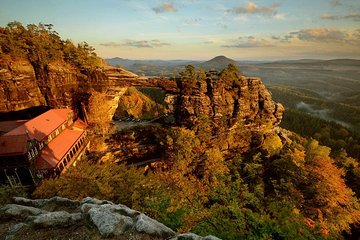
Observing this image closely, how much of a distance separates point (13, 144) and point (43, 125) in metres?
5.76

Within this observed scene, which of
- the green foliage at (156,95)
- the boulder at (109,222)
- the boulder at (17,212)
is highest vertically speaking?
the boulder at (109,222)

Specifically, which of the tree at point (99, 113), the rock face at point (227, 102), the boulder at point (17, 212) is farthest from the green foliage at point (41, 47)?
the boulder at point (17, 212)

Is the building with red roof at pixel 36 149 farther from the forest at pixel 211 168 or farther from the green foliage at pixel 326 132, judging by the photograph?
the green foliage at pixel 326 132

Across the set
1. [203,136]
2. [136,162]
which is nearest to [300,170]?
[203,136]

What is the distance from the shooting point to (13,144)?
2616cm

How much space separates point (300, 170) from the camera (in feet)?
137

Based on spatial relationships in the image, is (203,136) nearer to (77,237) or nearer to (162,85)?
(162,85)

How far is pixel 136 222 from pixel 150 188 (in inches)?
430

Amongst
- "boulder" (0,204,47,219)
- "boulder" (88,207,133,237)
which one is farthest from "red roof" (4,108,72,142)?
"boulder" (88,207,133,237)

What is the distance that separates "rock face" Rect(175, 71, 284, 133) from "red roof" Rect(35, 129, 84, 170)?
21632 mm

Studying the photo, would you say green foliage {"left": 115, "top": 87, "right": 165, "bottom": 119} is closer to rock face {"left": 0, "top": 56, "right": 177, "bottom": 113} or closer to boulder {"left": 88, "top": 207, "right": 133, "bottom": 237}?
rock face {"left": 0, "top": 56, "right": 177, "bottom": 113}

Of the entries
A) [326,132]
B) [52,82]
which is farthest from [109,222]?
[326,132]

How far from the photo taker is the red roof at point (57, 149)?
28053mm

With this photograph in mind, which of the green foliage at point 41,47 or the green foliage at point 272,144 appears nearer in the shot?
the green foliage at point 41,47
